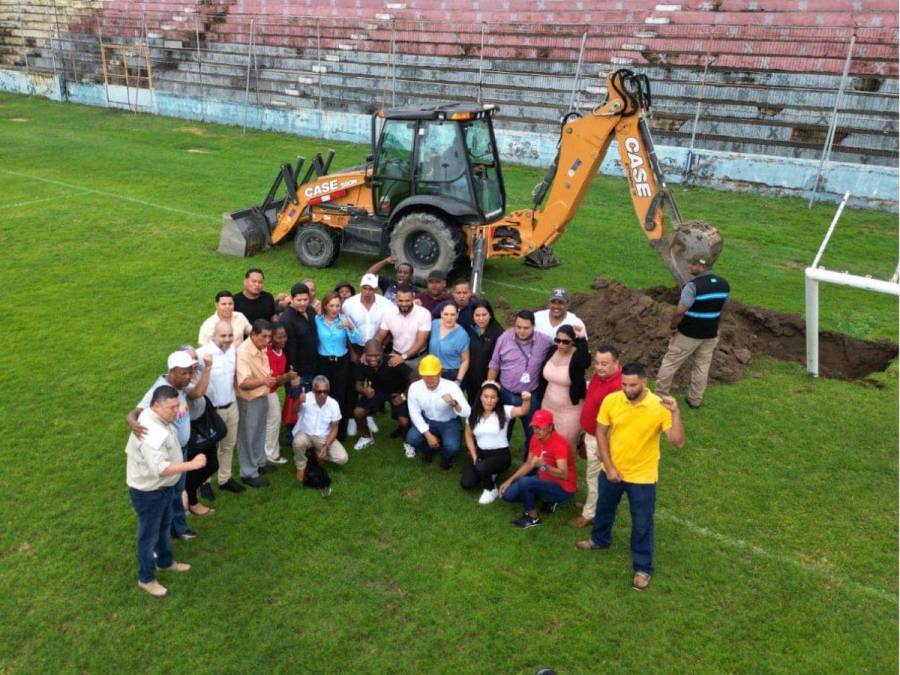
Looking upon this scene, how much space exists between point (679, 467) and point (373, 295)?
3193 millimetres

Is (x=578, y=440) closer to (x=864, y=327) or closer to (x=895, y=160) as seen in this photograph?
(x=864, y=327)

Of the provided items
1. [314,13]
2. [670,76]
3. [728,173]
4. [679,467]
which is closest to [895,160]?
[728,173]

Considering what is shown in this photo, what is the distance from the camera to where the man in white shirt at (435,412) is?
604cm

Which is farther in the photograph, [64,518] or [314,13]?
[314,13]

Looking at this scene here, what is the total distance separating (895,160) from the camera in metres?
16.3

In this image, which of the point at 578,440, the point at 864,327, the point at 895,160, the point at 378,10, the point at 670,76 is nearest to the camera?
the point at 578,440

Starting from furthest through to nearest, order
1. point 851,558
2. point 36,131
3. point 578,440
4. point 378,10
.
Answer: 1. point 378,10
2. point 36,131
3. point 578,440
4. point 851,558

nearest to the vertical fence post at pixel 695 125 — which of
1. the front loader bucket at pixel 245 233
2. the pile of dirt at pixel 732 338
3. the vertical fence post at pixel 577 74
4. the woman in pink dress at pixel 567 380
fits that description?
the vertical fence post at pixel 577 74

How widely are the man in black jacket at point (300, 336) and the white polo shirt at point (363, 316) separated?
1.68 feet

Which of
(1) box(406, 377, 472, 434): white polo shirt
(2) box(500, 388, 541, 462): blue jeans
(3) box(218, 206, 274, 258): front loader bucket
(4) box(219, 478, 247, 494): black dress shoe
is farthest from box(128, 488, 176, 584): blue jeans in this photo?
(3) box(218, 206, 274, 258): front loader bucket

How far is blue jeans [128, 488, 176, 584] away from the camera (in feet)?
15.0

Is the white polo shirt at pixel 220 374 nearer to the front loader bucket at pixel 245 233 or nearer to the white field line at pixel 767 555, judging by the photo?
the white field line at pixel 767 555

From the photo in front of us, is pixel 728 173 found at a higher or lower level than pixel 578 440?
higher

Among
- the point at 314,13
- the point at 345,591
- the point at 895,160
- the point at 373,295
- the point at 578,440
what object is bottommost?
the point at 345,591
